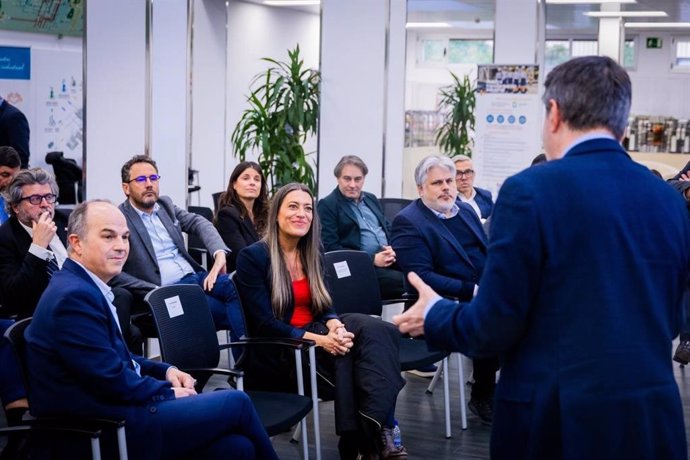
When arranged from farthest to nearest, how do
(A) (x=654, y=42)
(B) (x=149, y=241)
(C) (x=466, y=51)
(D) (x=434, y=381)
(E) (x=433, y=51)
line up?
(A) (x=654, y=42) → (C) (x=466, y=51) → (E) (x=433, y=51) → (D) (x=434, y=381) → (B) (x=149, y=241)

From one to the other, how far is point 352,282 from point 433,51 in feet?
18.8

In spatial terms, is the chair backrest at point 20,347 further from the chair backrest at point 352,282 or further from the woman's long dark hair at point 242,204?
the woman's long dark hair at point 242,204

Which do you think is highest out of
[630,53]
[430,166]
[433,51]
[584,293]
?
[630,53]

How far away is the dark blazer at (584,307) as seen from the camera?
6.80ft

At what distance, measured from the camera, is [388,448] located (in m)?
4.29

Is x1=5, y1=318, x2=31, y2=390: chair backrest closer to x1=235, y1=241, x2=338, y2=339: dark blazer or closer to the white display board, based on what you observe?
x1=235, y1=241, x2=338, y2=339: dark blazer

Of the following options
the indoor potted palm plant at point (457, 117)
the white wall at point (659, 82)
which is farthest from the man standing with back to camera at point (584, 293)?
the white wall at point (659, 82)

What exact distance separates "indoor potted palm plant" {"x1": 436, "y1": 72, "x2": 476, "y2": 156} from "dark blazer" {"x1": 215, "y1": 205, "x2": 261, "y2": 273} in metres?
Result: 3.12

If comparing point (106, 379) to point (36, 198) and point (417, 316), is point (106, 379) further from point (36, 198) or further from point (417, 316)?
point (36, 198)

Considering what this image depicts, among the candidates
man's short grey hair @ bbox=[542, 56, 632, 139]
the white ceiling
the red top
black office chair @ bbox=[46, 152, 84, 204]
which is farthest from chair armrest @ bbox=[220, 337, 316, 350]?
the white ceiling

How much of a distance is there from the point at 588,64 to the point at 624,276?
0.47m

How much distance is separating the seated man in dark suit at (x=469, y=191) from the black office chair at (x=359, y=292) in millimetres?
2260

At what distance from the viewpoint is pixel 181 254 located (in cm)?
587

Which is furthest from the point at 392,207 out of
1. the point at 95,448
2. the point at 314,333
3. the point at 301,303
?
the point at 95,448
